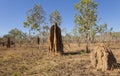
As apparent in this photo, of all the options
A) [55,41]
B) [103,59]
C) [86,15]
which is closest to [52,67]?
[103,59]

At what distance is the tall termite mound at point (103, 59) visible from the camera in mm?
12828

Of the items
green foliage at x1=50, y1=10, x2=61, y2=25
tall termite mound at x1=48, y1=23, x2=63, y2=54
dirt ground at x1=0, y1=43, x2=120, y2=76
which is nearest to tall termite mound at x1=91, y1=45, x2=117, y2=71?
dirt ground at x1=0, y1=43, x2=120, y2=76

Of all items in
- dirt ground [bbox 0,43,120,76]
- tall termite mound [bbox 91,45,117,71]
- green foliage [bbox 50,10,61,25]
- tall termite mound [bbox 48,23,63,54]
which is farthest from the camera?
green foliage [bbox 50,10,61,25]

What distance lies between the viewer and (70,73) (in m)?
12.3

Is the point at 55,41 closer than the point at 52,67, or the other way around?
the point at 52,67

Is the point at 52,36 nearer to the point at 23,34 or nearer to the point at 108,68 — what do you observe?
the point at 108,68

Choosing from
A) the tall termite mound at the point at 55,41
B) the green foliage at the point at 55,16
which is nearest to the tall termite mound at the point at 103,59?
the tall termite mound at the point at 55,41

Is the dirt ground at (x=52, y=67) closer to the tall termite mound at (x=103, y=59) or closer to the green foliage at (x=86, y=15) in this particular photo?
the tall termite mound at (x=103, y=59)

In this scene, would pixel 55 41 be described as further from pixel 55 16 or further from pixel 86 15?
pixel 55 16

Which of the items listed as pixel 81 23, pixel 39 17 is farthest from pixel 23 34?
pixel 81 23

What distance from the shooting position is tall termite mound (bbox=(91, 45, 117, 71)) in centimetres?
1283

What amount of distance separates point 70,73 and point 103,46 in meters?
3.71

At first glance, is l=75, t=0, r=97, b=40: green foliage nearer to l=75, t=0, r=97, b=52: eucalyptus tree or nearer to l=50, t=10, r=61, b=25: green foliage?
l=75, t=0, r=97, b=52: eucalyptus tree

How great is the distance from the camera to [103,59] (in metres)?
13.1
